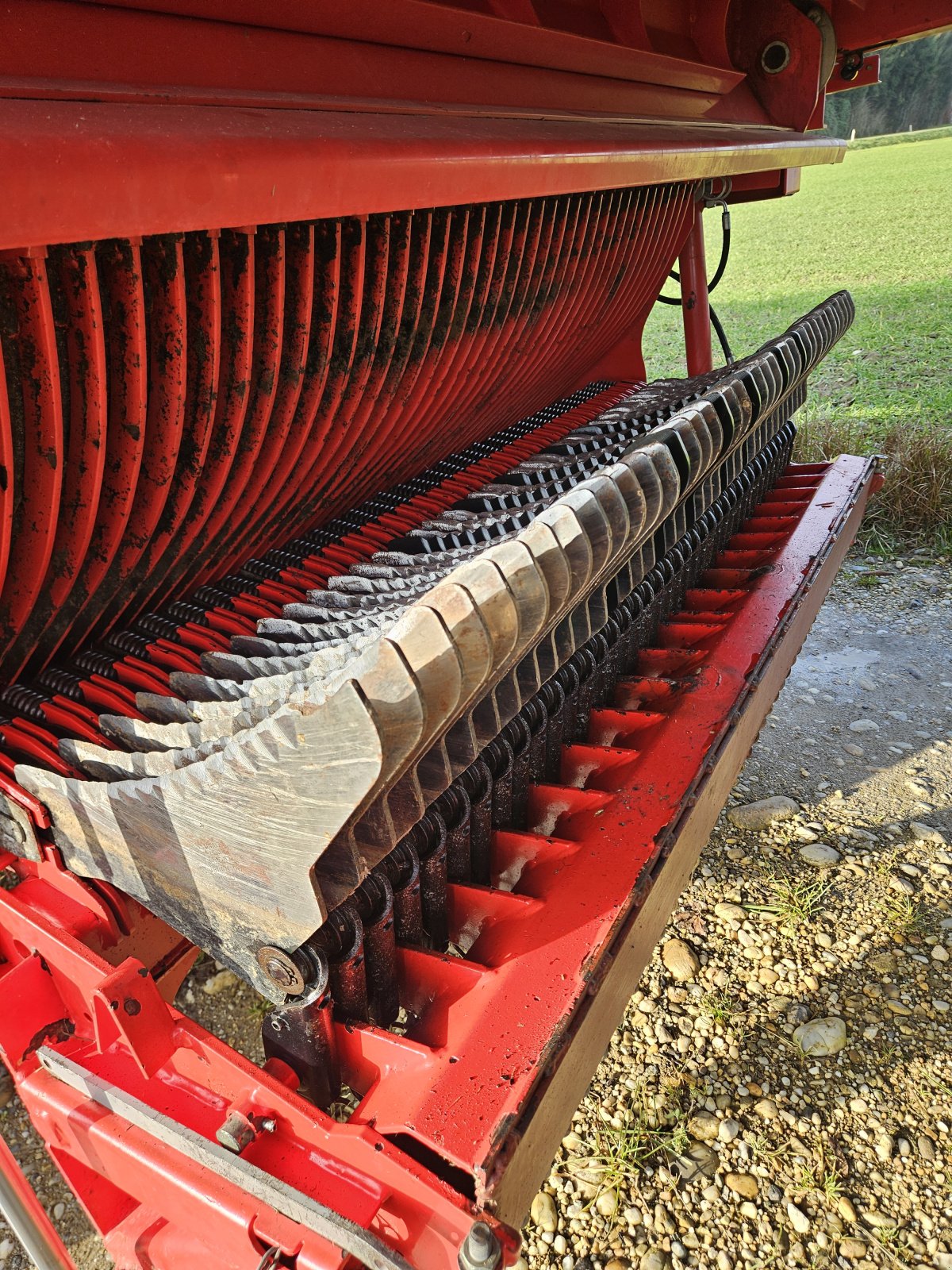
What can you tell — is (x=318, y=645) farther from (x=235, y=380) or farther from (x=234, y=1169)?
(x=234, y=1169)

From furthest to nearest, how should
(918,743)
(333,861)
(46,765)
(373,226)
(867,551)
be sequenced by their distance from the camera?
(867,551), (918,743), (373,226), (46,765), (333,861)

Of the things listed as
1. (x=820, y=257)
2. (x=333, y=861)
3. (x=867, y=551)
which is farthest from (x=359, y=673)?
(x=820, y=257)

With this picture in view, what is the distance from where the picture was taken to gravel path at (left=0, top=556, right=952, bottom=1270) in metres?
1.53

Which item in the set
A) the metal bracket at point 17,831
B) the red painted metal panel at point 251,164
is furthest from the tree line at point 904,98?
the metal bracket at point 17,831

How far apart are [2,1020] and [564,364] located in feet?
7.74

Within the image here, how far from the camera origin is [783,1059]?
5.90ft

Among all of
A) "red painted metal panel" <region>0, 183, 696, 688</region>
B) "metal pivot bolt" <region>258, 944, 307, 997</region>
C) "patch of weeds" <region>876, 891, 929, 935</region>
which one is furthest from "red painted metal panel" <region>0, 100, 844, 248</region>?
"patch of weeds" <region>876, 891, 929, 935</region>

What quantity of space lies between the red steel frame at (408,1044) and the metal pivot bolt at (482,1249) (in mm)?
18

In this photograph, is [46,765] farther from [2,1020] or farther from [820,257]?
[820,257]

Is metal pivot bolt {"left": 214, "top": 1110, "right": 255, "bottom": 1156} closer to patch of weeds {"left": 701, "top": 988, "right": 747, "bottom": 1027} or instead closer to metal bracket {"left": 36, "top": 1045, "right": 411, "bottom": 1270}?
metal bracket {"left": 36, "top": 1045, "right": 411, "bottom": 1270}

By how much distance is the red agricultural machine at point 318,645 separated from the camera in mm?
846

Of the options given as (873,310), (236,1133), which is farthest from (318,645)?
(873,310)

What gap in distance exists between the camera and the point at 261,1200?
0.93 meters

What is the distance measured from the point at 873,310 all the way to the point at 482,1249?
11.1 metres
